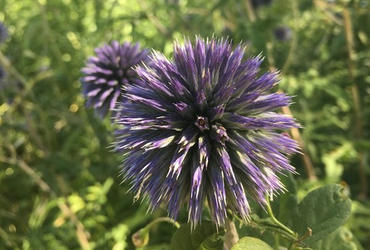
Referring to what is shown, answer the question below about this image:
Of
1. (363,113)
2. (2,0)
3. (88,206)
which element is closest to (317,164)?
(363,113)

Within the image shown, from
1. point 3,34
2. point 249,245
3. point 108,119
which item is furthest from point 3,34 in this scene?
point 249,245

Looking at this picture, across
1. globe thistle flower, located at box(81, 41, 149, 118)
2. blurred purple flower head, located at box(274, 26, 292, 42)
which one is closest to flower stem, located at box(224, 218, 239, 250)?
globe thistle flower, located at box(81, 41, 149, 118)

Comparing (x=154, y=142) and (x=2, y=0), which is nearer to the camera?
(x=154, y=142)

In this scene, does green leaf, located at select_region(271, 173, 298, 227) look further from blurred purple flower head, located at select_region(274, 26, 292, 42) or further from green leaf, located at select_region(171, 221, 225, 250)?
blurred purple flower head, located at select_region(274, 26, 292, 42)

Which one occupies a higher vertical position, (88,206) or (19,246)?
(88,206)

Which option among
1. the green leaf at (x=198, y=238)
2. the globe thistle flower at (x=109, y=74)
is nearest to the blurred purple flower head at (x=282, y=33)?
the globe thistle flower at (x=109, y=74)

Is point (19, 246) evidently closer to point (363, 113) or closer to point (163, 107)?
point (163, 107)

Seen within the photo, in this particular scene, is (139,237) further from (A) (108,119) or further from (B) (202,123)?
(A) (108,119)
